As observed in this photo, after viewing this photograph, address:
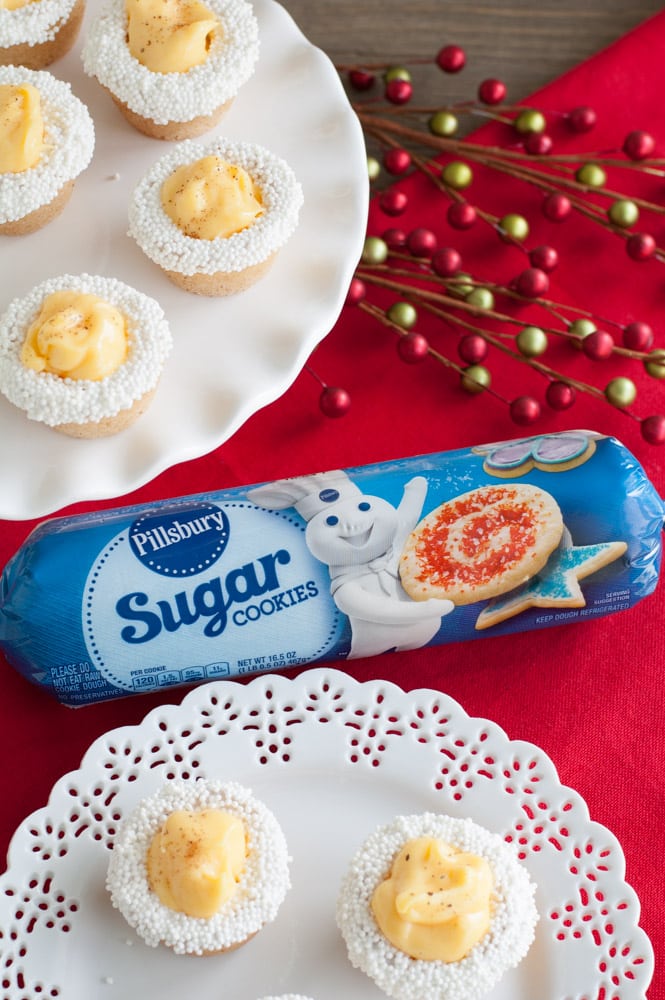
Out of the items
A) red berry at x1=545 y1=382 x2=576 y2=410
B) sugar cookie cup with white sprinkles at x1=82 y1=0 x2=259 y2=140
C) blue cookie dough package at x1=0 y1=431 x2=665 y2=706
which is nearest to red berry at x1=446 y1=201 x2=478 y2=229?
red berry at x1=545 y1=382 x2=576 y2=410

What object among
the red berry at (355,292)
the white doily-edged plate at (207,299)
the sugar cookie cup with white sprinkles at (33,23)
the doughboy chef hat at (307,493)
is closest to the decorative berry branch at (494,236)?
the red berry at (355,292)

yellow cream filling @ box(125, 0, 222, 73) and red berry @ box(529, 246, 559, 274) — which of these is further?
red berry @ box(529, 246, 559, 274)

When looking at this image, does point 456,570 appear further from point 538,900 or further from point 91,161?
point 91,161

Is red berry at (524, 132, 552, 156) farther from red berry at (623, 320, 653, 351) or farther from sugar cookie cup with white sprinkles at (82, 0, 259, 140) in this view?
sugar cookie cup with white sprinkles at (82, 0, 259, 140)

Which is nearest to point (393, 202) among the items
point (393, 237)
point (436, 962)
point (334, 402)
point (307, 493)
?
point (393, 237)

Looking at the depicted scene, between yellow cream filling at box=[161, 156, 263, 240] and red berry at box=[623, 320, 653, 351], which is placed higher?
yellow cream filling at box=[161, 156, 263, 240]

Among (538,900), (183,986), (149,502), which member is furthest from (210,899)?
(149,502)
